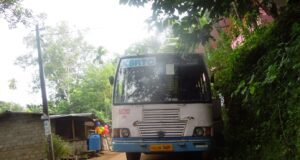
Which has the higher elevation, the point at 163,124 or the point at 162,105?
the point at 162,105

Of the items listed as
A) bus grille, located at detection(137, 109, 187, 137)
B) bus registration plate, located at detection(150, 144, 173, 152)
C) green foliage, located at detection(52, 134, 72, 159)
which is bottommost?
green foliage, located at detection(52, 134, 72, 159)

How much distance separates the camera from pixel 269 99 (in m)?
6.82

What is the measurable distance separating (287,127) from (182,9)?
3003 millimetres

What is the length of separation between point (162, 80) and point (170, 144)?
58.5 inches

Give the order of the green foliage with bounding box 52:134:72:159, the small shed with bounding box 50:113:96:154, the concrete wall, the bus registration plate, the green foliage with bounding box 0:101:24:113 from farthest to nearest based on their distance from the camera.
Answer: the green foliage with bounding box 0:101:24:113, the small shed with bounding box 50:113:96:154, the concrete wall, the green foliage with bounding box 52:134:72:159, the bus registration plate

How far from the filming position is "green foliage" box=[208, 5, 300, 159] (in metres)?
5.88

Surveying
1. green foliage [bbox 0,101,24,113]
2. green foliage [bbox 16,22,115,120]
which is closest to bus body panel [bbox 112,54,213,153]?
green foliage [bbox 16,22,115,120]

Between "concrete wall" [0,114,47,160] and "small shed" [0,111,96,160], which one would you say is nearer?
"small shed" [0,111,96,160]

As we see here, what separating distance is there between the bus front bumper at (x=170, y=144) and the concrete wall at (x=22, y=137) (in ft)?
44.9

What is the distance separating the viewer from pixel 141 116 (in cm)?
866

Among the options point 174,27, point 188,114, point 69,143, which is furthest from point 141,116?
point 69,143

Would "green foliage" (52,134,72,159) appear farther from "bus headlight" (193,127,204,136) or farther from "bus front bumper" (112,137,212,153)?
"bus headlight" (193,127,204,136)

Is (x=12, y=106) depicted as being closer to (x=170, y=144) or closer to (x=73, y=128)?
(x=73, y=128)

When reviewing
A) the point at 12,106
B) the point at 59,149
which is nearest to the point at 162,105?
the point at 59,149
